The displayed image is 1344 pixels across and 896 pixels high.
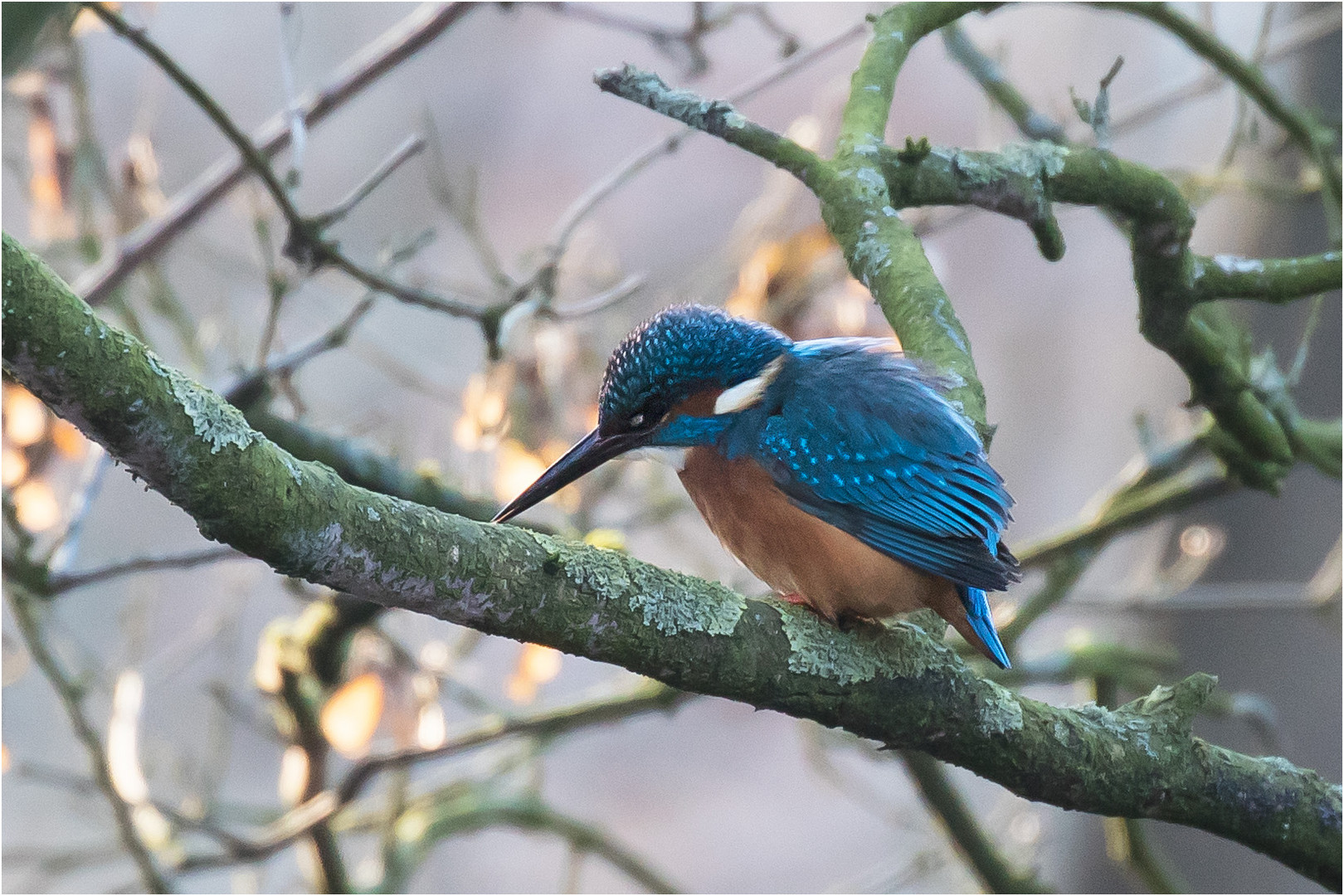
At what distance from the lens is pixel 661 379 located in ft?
5.80

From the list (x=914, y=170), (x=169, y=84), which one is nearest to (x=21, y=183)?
(x=914, y=170)

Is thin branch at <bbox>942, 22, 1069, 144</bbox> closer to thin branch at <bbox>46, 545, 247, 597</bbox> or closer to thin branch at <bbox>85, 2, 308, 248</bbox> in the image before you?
thin branch at <bbox>85, 2, 308, 248</bbox>

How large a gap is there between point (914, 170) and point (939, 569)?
589 millimetres

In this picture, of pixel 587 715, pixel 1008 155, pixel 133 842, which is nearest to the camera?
pixel 1008 155

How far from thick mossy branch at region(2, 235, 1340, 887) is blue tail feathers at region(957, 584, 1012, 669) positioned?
20 cm

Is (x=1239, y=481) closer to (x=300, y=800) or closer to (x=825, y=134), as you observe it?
(x=300, y=800)

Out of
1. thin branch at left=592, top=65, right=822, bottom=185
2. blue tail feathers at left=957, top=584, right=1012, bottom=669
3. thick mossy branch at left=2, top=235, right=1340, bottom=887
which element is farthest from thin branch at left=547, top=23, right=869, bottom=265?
thick mossy branch at left=2, top=235, right=1340, bottom=887

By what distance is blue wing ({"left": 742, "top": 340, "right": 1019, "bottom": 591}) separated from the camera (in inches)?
63.8

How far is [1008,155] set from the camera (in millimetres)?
1723

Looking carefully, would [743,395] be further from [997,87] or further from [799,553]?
[997,87]

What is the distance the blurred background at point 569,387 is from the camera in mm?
2594

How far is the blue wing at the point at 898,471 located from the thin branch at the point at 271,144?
1.23 m

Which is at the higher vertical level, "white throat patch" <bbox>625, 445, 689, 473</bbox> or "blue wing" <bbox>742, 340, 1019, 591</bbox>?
"white throat patch" <bbox>625, 445, 689, 473</bbox>

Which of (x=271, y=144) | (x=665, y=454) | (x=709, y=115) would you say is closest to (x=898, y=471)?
(x=665, y=454)
